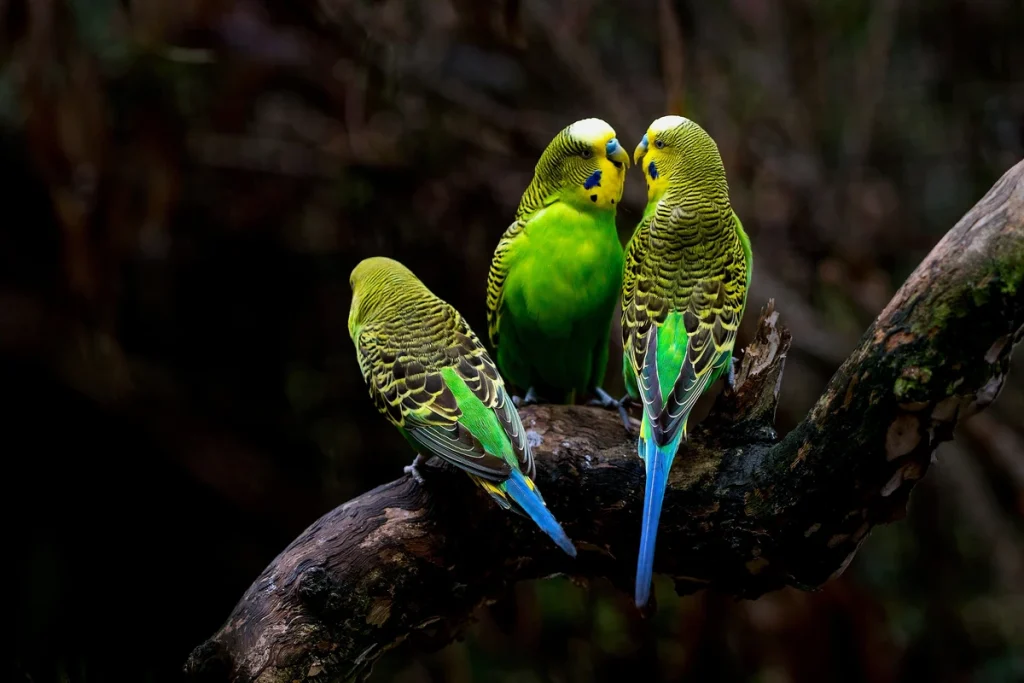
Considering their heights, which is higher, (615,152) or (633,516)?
(615,152)

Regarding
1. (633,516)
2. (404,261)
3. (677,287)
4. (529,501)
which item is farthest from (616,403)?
(404,261)

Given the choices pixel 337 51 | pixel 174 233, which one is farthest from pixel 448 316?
pixel 174 233

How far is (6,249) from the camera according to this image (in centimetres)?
552

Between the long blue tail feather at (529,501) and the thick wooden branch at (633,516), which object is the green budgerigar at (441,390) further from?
the thick wooden branch at (633,516)

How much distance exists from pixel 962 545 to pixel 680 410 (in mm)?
4348

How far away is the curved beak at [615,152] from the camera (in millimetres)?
2584

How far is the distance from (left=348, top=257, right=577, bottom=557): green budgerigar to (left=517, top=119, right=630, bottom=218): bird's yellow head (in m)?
0.51

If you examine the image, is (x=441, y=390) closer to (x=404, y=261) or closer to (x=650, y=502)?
(x=650, y=502)

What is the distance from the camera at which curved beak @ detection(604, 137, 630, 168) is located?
8.48ft

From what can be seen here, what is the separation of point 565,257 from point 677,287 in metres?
0.39

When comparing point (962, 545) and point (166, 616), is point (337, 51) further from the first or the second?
point (962, 545)

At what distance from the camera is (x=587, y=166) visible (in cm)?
265

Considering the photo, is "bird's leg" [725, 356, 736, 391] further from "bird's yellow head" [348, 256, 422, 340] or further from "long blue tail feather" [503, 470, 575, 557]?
"bird's yellow head" [348, 256, 422, 340]

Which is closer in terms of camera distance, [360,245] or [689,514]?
[689,514]
